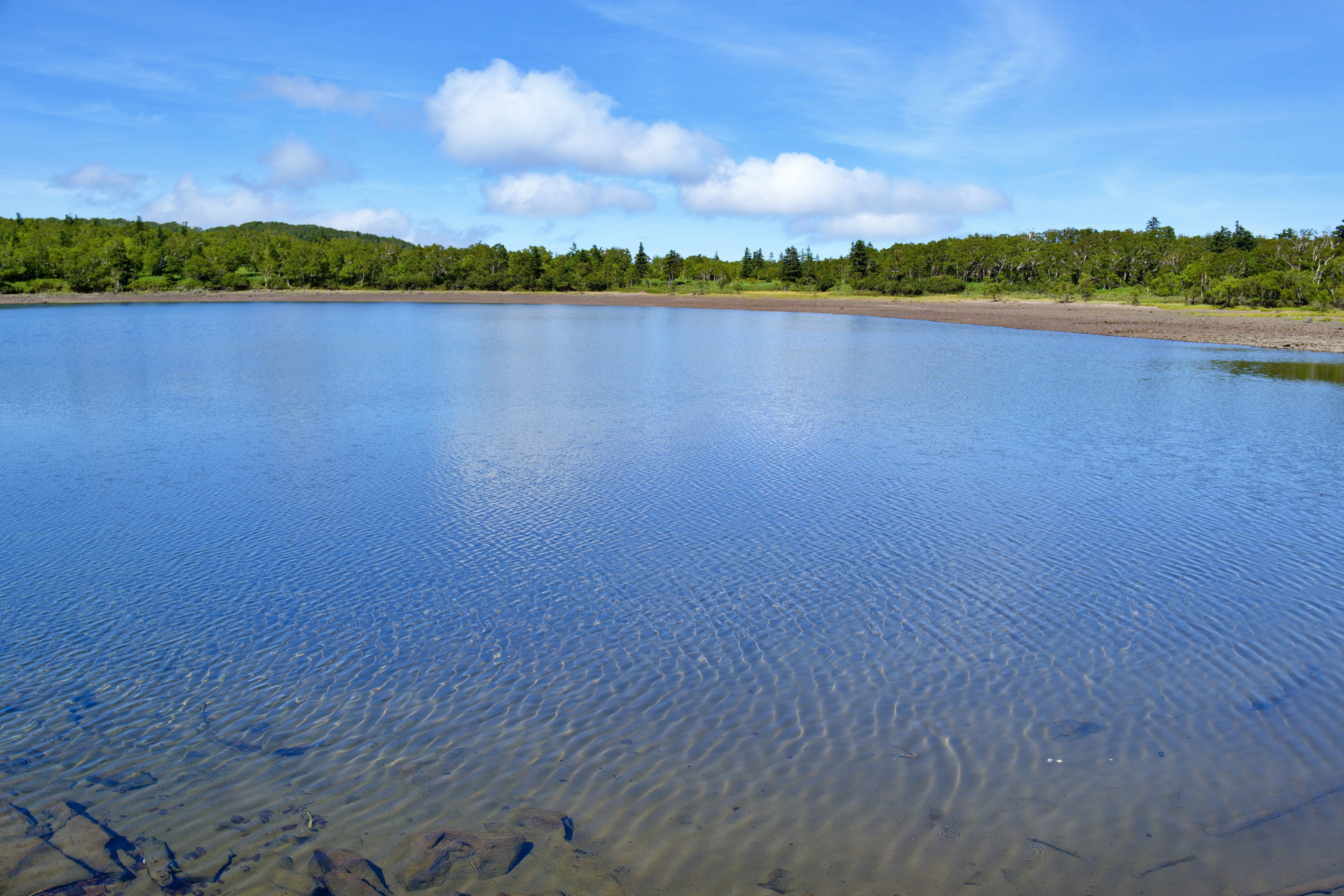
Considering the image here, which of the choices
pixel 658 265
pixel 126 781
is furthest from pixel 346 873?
pixel 658 265

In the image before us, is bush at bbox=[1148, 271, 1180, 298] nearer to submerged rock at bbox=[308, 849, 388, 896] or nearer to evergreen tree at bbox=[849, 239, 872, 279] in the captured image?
evergreen tree at bbox=[849, 239, 872, 279]

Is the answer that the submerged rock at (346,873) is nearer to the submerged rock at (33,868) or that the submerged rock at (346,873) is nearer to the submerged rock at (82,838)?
the submerged rock at (82,838)

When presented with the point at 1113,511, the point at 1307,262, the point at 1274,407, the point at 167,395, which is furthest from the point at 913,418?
the point at 1307,262

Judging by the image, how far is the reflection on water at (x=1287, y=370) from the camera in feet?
107

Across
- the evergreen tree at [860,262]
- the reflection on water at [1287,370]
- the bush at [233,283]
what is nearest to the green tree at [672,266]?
the evergreen tree at [860,262]

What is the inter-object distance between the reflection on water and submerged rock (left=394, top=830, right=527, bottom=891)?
35812 millimetres

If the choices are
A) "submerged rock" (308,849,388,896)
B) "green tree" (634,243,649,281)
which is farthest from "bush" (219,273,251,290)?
"submerged rock" (308,849,388,896)

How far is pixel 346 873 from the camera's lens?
5137 millimetres

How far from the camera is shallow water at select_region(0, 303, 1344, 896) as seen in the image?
5.66 m

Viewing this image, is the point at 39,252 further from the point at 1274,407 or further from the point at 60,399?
the point at 1274,407

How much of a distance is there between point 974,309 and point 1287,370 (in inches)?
1906

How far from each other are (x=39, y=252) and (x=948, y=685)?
138823mm

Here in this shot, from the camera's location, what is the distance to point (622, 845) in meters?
5.41

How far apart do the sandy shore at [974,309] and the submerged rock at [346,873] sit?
170 feet
